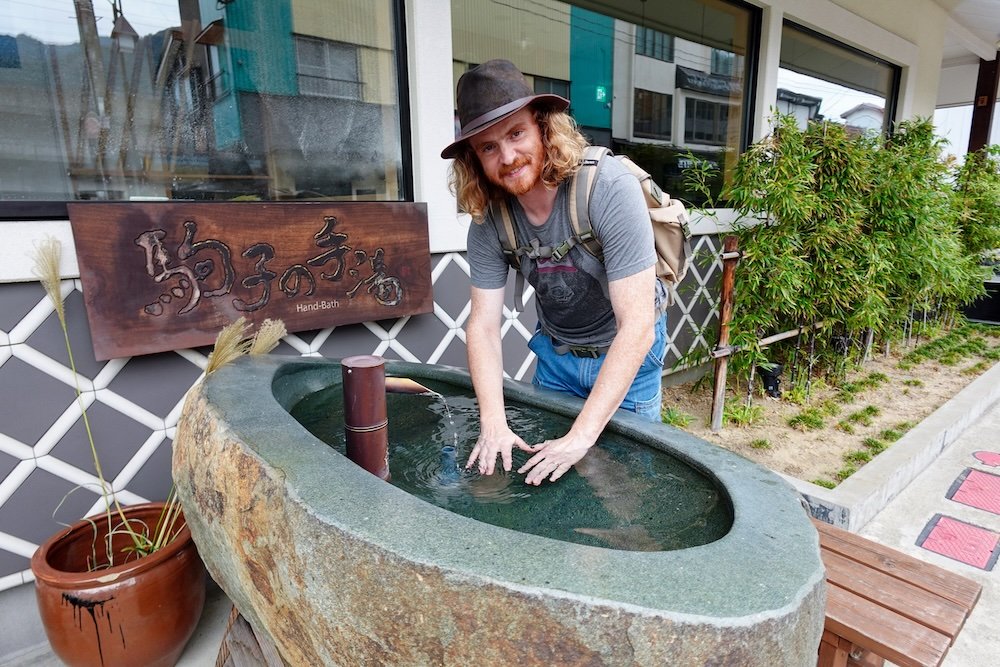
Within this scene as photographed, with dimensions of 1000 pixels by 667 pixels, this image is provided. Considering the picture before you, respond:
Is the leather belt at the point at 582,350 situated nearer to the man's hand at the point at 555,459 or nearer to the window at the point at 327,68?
the man's hand at the point at 555,459

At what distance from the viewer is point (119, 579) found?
5.29ft

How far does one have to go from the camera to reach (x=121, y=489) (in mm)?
2043

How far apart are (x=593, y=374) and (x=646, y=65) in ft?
10.4

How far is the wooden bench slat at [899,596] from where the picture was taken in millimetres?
1361

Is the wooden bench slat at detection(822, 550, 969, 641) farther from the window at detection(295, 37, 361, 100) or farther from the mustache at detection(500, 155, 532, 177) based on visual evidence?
the window at detection(295, 37, 361, 100)

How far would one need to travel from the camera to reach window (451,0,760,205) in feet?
11.7

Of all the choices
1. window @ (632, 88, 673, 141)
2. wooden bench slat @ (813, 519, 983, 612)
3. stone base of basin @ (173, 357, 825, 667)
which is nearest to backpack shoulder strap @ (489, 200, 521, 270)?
stone base of basin @ (173, 357, 825, 667)

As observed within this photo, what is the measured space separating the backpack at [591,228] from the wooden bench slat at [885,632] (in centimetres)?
94

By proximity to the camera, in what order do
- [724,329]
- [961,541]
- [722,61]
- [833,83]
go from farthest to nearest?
[833,83] → [722,61] → [724,329] → [961,541]

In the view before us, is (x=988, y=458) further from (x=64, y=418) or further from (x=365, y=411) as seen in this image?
(x=64, y=418)

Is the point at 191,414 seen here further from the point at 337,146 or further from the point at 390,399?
the point at 337,146

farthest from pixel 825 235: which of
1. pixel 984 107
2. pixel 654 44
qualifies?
pixel 984 107

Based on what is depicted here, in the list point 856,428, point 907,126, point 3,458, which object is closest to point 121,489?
point 3,458

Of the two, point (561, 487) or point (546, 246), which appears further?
point (546, 246)
